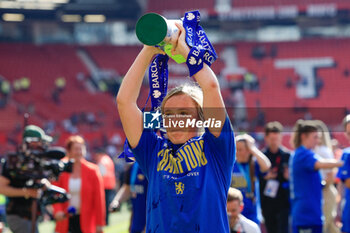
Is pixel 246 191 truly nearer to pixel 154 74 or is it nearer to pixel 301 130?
pixel 301 130

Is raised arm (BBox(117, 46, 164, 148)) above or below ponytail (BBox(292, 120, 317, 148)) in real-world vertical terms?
above

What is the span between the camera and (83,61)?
123ft

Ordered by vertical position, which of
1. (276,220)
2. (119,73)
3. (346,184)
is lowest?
(276,220)

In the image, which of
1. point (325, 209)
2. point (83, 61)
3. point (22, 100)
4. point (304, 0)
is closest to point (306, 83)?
point (304, 0)

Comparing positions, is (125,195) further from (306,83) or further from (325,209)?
(306,83)

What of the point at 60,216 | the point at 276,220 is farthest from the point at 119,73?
the point at 60,216

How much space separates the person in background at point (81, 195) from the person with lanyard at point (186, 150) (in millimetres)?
4670

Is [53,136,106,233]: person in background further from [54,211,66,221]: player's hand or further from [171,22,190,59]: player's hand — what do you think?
[171,22,190,59]: player's hand

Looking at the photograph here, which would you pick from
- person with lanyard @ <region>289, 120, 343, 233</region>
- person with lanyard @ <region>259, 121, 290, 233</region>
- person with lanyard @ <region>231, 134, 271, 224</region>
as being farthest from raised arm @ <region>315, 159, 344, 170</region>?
person with lanyard @ <region>259, 121, 290, 233</region>

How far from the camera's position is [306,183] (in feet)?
21.7

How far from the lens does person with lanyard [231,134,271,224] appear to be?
6.44m

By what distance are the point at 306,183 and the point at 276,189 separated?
1.23 m

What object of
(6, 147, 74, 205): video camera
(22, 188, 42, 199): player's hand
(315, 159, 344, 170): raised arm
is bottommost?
(22, 188, 42, 199): player's hand

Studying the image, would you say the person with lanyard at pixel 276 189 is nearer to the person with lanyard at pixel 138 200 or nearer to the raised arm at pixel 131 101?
the person with lanyard at pixel 138 200
